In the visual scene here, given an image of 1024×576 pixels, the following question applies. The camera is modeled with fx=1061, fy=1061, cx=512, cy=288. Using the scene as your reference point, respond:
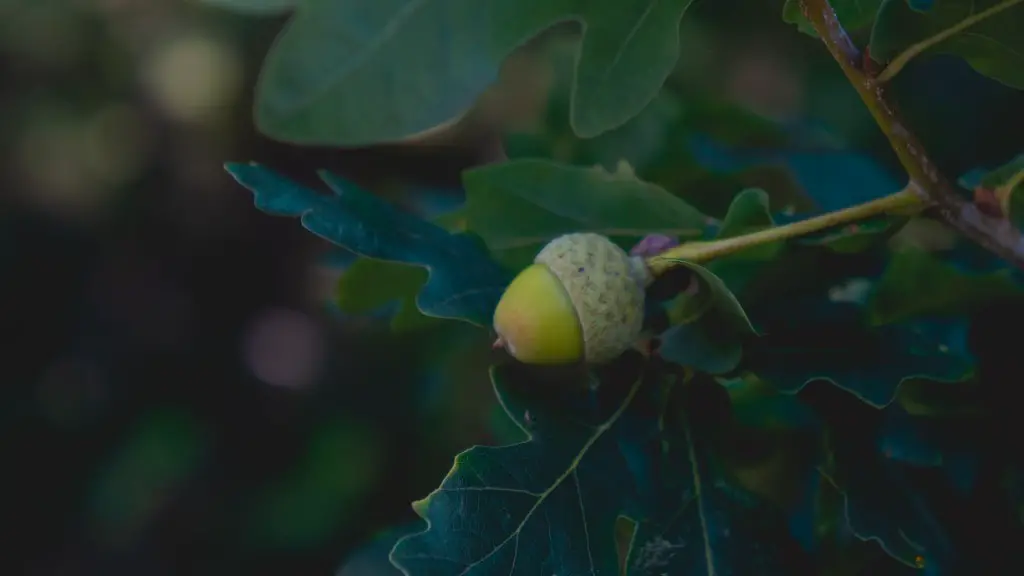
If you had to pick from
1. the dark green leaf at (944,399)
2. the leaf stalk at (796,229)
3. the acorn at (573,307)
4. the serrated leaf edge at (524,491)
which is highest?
the leaf stalk at (796,229)

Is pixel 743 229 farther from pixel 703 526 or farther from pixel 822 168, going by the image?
pixel 822 168

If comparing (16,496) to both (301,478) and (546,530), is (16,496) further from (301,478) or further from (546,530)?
(546,530)

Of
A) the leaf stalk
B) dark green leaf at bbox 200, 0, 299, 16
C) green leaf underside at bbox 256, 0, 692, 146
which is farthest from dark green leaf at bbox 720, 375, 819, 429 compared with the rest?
dark green leaf at bbox 200, 0, 299, 16

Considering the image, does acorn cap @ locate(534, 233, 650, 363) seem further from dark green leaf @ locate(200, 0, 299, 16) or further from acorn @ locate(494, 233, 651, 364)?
dark green leaf @ locate(200, 0, 299, 16)

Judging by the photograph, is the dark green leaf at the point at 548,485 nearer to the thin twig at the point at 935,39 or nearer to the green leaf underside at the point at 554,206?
the green leaf underside at the point at 554,206

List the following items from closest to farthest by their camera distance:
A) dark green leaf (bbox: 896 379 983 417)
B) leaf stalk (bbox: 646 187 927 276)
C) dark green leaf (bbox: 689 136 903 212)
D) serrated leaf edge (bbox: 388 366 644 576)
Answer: serrated leaf edge (bbox: 388 366 644 576) → leaf stalk (bbox: 646 187 927 276) → dark green leaf (bbox: 896 379 983 417) → dark green leaf (bbox: 689 136 903 212)

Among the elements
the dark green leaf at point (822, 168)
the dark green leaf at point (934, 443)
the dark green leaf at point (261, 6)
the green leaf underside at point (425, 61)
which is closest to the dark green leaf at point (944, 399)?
the dark green leaf at point (934, 443)
